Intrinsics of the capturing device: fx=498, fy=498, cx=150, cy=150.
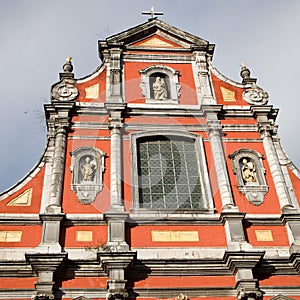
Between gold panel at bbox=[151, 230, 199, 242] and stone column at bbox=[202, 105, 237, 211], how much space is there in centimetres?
106

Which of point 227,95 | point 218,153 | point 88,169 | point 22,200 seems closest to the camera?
point 22,200

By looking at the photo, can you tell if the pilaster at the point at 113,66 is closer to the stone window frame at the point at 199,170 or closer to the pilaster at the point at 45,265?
the stone window frame at the point at 199,170

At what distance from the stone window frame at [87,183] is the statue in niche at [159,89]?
2.91 meters

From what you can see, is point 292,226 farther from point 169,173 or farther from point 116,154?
point 116,154

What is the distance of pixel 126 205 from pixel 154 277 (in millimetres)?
2021

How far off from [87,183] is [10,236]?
2288mm

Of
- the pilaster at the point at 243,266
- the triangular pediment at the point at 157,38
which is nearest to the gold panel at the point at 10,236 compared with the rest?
the pilaster at the point at 243,266

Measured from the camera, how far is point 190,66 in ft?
52.7

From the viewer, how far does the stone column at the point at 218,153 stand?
1233cm

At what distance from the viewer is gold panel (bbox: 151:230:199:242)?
11523 mm

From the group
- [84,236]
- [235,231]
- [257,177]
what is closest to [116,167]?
[84,236]

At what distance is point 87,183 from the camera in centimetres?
1253

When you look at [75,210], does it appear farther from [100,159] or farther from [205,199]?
[205,199]

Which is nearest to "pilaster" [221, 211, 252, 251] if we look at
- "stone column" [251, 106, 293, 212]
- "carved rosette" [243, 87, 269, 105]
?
"stone column" [251, 106, 293, 212]
